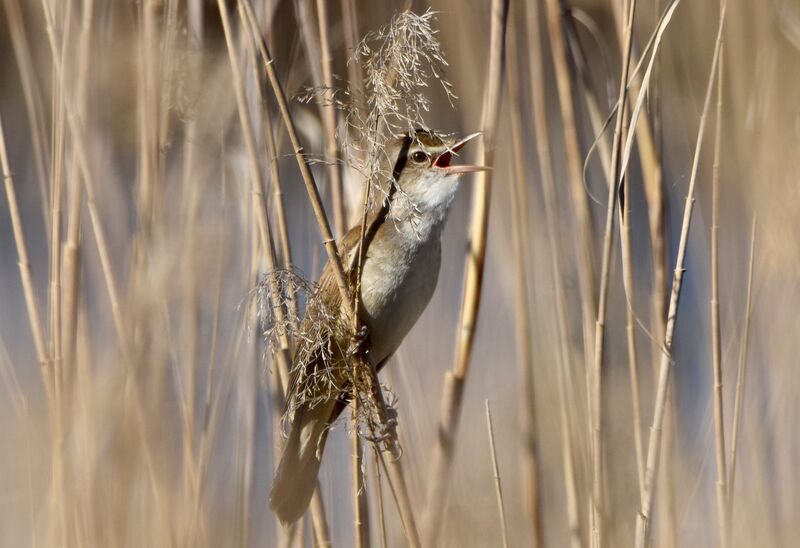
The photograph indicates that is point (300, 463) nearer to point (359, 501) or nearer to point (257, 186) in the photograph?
point (359, 501)

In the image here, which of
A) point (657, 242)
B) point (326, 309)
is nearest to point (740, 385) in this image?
point (657, 242)

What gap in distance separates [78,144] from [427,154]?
838mm

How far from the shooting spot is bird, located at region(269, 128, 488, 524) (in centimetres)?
204

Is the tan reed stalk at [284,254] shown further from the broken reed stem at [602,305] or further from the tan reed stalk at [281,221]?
the broken reed stem at [602,305]

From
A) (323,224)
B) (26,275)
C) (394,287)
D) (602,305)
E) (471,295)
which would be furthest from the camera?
(394,287)

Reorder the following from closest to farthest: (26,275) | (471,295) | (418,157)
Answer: (471,295)
(26,275)
(418,157)

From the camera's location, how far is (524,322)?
6.61 ft

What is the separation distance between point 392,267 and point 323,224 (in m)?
0.67

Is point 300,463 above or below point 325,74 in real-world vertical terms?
below

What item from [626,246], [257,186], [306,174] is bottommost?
[626,246]

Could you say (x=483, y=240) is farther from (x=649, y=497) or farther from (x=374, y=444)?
(x=649, y=497)

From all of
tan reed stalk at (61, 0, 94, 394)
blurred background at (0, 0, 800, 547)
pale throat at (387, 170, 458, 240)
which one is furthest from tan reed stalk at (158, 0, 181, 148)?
pale throat at (387, 170, 458, 240)

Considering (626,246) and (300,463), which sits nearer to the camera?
(626,246)

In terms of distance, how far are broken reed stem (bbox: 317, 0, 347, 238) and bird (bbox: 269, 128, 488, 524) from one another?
52 millimetres
